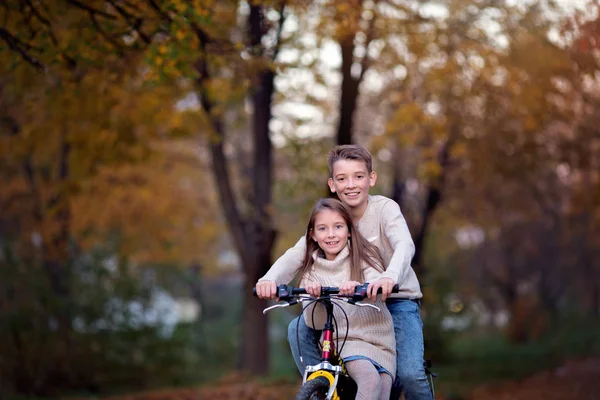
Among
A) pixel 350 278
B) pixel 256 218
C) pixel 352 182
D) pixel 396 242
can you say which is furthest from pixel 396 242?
pixel 256 218

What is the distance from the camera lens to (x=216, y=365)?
75.7ft

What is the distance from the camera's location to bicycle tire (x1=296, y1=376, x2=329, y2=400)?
14.2ft

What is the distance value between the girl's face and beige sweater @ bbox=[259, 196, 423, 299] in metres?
0.21

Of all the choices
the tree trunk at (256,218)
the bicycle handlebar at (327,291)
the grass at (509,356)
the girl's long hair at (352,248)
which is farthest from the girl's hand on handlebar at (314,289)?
the tree trunk at (256,218)

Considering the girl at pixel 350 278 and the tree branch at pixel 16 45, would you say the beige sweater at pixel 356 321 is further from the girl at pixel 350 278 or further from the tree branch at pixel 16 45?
the tree branch at pixel 16 45

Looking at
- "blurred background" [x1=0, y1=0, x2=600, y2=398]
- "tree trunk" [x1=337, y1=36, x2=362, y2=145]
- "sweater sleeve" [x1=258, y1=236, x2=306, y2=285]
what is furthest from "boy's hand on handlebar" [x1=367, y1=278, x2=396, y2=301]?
"tree trunk" [x1=337, y1=36, x2=362, y2=145]

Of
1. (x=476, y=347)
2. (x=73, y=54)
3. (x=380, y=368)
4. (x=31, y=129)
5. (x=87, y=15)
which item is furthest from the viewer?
(x=476, y=347)

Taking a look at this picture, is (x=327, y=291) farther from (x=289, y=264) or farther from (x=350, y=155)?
(x=350, y=155)

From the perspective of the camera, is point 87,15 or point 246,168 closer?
point 87,15

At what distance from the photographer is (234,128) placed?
15.9m

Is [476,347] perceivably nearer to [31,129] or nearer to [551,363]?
[551,363]

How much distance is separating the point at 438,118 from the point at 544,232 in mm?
12257

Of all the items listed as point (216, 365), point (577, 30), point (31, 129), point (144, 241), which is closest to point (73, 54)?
point (31, 129)

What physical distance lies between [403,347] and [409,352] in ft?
0.16
